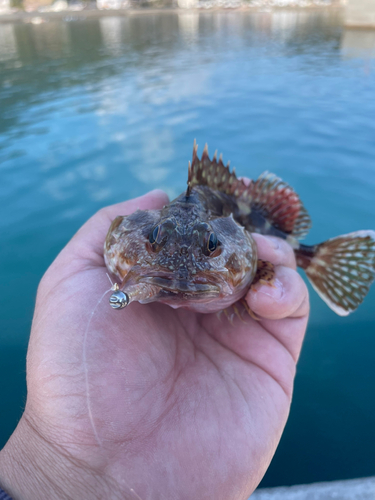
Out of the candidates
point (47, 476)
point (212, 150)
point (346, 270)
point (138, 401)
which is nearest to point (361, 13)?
point (212, 150)

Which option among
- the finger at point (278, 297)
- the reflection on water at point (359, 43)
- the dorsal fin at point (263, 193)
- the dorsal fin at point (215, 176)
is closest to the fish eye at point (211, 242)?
the finger at point (278, 297)

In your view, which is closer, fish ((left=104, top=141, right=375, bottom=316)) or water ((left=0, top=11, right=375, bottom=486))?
fish ((left=104, top=141, right=375, bottom=316))

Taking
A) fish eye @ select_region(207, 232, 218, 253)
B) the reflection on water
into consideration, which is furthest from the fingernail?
the reflection on water

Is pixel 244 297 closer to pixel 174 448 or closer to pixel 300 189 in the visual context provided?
pixel 174 448

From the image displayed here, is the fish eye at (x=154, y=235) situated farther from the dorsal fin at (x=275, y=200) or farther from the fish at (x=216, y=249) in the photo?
the dorsal fin at (x=275, y=200)

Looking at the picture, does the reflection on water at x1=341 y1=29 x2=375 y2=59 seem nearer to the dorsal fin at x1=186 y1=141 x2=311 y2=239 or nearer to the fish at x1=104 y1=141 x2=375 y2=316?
the dorsal fin at x1=186 y1=141 x2=311 y2=239

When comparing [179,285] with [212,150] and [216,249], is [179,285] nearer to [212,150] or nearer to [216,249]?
[216,249]

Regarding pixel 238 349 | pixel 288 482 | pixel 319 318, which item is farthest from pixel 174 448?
pixel 319 318
